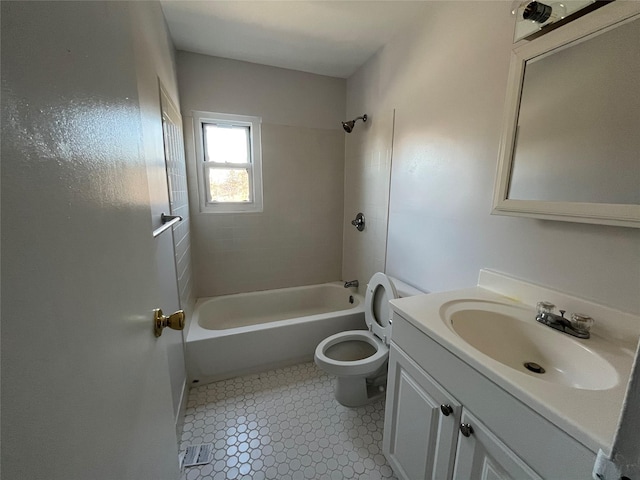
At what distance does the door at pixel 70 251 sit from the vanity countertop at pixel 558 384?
2.44ft

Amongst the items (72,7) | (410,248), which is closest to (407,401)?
(410,248)

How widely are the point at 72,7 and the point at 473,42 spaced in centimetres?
163

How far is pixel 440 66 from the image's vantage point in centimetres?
154

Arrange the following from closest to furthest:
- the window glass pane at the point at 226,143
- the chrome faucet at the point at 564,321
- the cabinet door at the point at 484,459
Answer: the cabinet door at the point at 484,459
the chrome faucet at the point at 564,321
the window glass pane at the point at 226,143

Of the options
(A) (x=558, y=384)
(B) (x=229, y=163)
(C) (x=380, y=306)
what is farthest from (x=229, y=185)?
(A) (x=558, y=384)

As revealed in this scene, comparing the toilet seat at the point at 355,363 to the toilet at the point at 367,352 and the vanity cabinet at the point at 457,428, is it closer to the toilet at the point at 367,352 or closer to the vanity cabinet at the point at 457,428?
the toilet at the point at 367,352

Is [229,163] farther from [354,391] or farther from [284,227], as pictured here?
[354,391]

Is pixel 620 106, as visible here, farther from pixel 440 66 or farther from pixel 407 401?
pixel 407 401

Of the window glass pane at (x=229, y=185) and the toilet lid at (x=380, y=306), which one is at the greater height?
the window glass pane at (x=229, y=185)

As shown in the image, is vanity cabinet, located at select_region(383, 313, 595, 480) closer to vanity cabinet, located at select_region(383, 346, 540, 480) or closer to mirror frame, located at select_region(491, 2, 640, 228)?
vanity cabinet, located at select_region(383, 346, 540, 480)

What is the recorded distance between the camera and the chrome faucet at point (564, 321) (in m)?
0.91

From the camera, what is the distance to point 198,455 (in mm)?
1389

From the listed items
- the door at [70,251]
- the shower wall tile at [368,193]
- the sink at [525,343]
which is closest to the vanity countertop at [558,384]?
the sink at [525,343]

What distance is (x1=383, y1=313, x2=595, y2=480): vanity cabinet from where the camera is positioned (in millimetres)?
619
